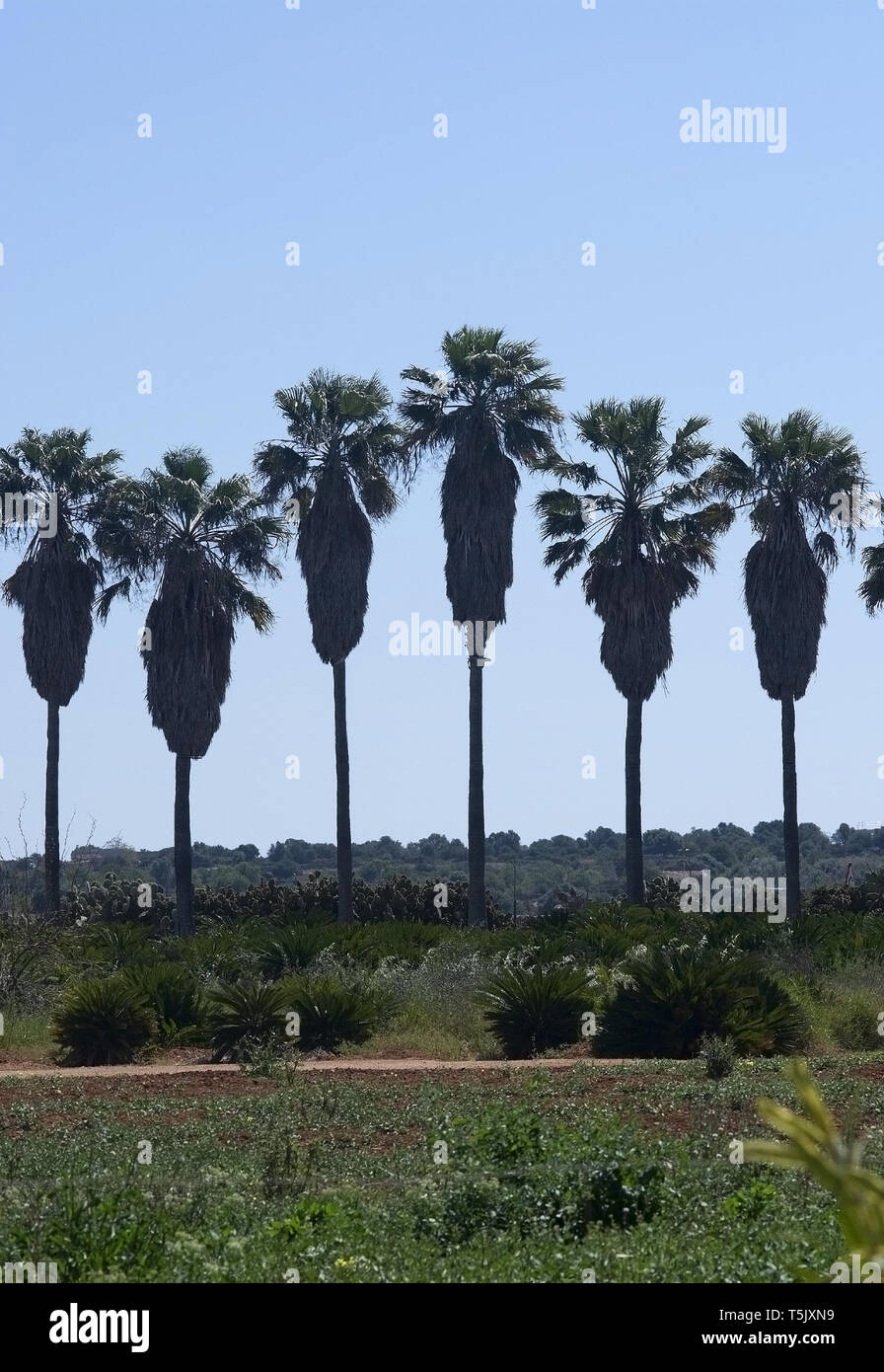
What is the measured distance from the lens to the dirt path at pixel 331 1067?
16948mm

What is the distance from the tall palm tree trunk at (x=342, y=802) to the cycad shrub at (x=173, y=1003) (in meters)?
17.3

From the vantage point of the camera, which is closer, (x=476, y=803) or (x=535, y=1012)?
(x=535, y=1012)

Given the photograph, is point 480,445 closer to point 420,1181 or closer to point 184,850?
point 184,850

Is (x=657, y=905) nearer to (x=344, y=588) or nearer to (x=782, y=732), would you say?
(x=782, y=732)

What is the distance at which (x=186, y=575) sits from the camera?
39.7 metres

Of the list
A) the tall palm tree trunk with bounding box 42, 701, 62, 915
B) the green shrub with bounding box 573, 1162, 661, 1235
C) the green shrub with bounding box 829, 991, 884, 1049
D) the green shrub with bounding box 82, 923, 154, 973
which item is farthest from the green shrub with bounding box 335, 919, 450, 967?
the green shrub with bounding box 573, 1162, 661, 1235

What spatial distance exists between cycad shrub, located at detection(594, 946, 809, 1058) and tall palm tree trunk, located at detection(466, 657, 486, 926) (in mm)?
18617

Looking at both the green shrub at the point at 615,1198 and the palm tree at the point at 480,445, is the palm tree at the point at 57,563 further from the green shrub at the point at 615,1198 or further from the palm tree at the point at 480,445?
the green shrub at the point at 615,1198

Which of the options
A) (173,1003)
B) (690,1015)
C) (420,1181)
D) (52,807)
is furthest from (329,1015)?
(52,807)

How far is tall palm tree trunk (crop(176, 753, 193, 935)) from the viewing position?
3812cm

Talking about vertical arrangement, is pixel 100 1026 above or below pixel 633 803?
below

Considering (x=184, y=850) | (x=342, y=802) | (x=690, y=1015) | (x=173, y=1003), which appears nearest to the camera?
(x=690, y=1015)

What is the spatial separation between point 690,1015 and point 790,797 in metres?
20.1
